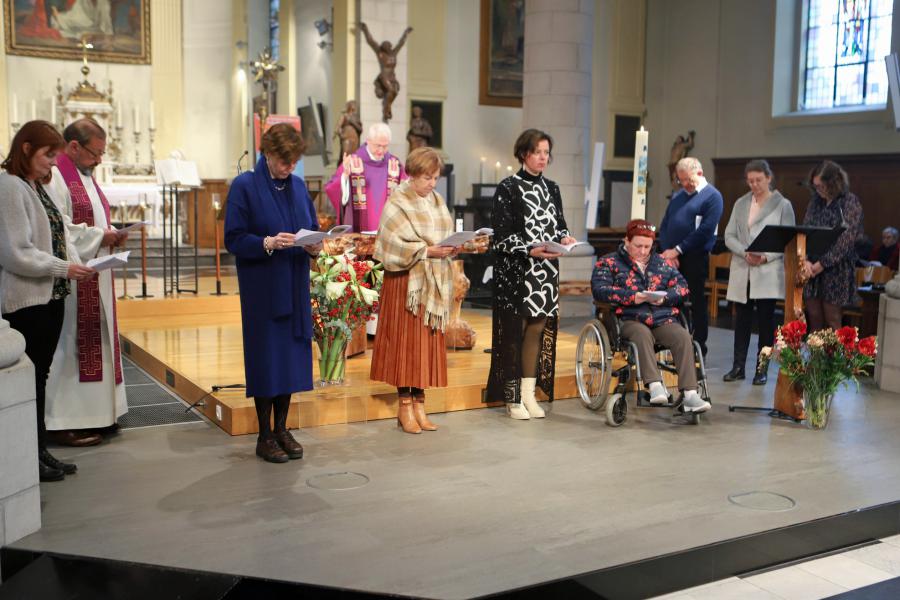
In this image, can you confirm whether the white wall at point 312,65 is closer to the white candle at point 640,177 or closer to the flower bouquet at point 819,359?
the white candle at point 640,177

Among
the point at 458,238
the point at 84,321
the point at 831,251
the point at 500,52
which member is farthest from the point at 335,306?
the point at 500,52

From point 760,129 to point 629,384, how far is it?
8459mm

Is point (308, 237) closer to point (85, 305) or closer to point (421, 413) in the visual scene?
point (85, 305)

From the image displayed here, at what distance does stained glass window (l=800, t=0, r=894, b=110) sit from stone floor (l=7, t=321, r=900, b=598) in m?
8.07

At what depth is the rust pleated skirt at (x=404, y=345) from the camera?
4.64 meters

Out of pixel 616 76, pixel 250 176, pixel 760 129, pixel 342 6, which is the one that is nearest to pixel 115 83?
pixel 342 6

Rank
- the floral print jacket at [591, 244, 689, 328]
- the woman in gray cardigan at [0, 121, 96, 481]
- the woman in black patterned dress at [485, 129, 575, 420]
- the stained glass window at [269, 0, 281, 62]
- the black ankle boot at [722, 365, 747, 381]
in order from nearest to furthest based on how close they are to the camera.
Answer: the woman in gray cardigan at [0, 121, 96, 481] → the woman in black patterned dress at [485, 129, 575, 420] → the floral print jacket at [591, 244, 689, 328] → the black ankle boot at [722, 365, 747, 381] → the stained glass window at [269, 0, 281, 62]

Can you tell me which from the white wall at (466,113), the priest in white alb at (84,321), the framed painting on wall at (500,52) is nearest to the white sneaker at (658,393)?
the priest in white alb at (84,321)

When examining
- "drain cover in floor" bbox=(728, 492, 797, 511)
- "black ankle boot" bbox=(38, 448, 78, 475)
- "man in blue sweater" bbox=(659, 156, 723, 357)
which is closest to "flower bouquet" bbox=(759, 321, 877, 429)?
"man in blue sweater" bbox=(659, 156, 723, 357)

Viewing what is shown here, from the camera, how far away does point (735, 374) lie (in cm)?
616

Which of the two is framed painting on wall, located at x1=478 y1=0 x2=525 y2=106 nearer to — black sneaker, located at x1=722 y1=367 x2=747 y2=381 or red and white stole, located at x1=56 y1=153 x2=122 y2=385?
black sneaker, located at x1=722 y1=367 x2=747 y2=381

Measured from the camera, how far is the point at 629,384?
19.4 feet

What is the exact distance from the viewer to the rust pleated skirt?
4.64 metres

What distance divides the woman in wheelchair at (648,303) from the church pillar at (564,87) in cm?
412
